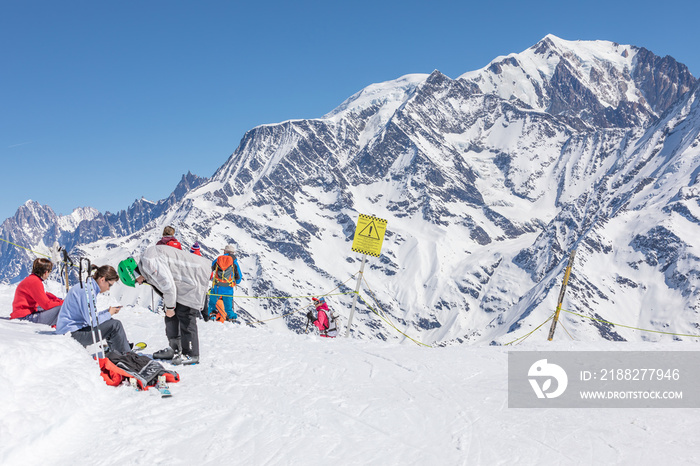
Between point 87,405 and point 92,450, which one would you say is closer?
point 92,450

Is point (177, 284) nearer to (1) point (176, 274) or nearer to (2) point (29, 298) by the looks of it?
(1) point (176, 274)

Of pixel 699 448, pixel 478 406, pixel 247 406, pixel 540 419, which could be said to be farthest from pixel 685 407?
pixel 247 406

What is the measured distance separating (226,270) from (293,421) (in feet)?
32.1

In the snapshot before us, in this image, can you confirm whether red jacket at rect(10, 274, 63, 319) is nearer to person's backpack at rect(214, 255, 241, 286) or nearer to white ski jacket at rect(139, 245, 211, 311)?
white ski jacket at rect(139, 245, 211, 311)

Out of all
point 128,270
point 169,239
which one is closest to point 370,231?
point 169,239

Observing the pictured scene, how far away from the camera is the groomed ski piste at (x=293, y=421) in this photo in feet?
16.1

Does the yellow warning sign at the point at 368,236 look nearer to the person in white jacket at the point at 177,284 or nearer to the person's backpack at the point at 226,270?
the person's backpack at the point at 226,270

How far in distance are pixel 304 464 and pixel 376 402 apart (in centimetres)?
221

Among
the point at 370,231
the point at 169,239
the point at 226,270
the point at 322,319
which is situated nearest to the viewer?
the point at 169,239

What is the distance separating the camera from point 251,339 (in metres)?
10.7

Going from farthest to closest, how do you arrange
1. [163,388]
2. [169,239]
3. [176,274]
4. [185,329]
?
[169,239] → [185,329] → [176,274] → [163,388]

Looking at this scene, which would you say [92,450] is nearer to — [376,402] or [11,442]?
[11,442]

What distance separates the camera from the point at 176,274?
789 cm

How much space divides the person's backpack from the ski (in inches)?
334
